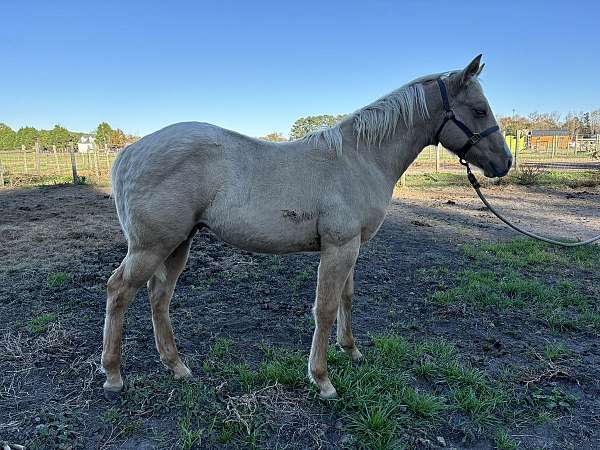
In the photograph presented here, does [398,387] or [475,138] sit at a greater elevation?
[475,138]

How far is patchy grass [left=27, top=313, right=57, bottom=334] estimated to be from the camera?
333 cm

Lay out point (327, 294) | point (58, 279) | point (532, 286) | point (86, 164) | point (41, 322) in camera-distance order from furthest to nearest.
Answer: point (86, 164) → point (58, 279) → point (532, 286) → point (41, 322) → point (327, 294)

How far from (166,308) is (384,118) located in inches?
77.3

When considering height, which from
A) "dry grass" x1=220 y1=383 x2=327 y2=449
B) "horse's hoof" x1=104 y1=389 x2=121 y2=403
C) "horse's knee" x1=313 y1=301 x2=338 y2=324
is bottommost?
"dry grass" x1=220 y1=383 x2=327 y2=449

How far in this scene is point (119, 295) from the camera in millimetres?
2438

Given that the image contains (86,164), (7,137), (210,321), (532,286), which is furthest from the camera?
(7,137)

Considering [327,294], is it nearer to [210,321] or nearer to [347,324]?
[347,324]

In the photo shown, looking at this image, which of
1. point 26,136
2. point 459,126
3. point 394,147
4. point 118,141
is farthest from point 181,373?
point 26,136

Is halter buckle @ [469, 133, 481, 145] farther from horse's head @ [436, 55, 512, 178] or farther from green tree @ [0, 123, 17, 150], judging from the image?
green tree @ [0, 123, 17, 150]

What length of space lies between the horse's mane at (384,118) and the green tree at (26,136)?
4548cm

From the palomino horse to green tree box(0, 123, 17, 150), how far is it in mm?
44970

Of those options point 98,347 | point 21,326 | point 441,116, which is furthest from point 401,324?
point 21,326

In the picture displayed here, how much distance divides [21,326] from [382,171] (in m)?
3.30

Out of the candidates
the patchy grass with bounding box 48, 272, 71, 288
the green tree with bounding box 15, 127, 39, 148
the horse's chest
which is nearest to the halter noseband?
the horse's chest
